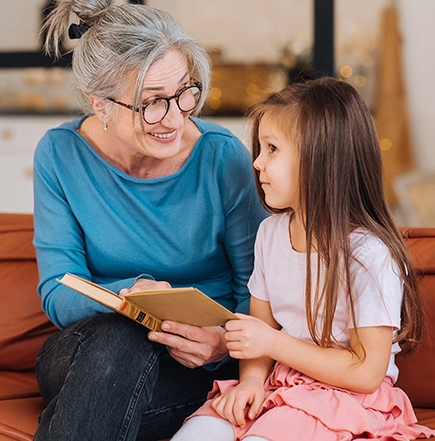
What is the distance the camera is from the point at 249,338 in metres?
1.38

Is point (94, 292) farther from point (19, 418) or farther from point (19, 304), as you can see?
point (19, 304)

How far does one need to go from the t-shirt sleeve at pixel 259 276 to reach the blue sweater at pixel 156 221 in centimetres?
13

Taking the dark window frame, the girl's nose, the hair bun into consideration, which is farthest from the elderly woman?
the dark window frame

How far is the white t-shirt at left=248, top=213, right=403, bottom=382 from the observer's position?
1.36 meters

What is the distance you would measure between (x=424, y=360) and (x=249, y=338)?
0.48 metres

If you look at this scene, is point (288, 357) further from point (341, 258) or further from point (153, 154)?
point (153, 154)

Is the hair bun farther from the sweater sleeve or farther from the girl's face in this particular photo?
the girl's face

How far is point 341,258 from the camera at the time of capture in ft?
4.59

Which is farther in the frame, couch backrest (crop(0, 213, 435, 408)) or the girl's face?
couch backrest (crop(0, 213, 435, 408))

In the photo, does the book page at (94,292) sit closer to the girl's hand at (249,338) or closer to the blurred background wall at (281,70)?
the girl's hand at (249,338)

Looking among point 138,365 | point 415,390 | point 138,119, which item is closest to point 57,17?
point 138,119

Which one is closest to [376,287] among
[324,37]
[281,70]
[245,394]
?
[245,394]

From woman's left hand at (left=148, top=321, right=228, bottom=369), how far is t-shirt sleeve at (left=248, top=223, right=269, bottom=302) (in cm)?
12

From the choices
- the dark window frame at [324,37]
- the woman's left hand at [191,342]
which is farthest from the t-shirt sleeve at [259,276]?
the dark window frame at [324,37]
